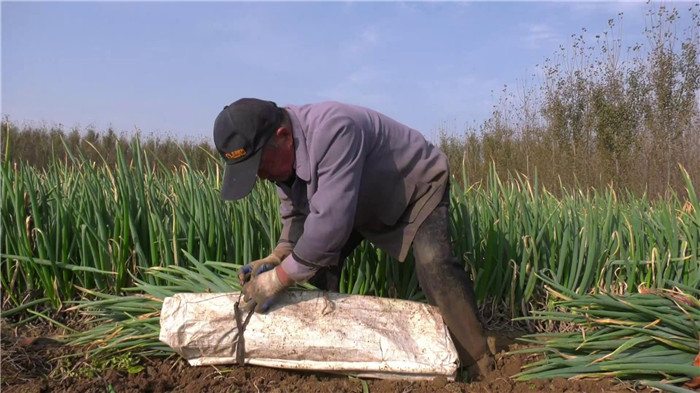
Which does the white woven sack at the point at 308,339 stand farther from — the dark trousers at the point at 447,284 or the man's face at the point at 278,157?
the man's face at the point at 278,157

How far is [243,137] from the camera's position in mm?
2088

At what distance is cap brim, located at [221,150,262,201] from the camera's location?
213cm

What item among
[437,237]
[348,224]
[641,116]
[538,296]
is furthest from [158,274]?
[641,116]

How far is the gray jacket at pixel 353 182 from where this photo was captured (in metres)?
2.13

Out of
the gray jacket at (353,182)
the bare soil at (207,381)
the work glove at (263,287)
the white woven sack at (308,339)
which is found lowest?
the bare soil at (207,381)

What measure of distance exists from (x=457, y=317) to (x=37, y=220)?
2.09 meters

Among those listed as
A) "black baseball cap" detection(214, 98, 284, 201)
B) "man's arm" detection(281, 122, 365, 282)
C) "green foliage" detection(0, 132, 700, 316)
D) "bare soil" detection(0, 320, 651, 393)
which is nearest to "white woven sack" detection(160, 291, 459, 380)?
"bare soil" detection(0, 320, 651, 393)

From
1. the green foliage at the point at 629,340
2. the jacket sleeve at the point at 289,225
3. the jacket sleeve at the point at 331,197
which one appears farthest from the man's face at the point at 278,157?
the green foliage at the point at 629,340

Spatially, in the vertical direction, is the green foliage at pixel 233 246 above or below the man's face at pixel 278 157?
below

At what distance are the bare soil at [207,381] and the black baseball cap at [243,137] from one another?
0.77 meters

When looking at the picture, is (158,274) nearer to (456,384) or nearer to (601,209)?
(456,384)

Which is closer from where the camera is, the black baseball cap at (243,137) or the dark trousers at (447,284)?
the black baseball cap at (243,137)

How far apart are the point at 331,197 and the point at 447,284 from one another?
0.70 m

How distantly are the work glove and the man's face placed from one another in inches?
15.0
